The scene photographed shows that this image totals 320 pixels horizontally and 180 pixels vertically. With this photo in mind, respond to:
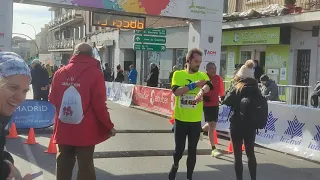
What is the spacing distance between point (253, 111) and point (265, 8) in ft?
39.0

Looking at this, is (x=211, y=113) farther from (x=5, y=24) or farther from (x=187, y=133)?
(x=5, y=24)

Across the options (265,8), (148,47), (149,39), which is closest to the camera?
(265,8)

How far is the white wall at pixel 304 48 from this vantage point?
14.9 meters

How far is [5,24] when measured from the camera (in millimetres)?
9266

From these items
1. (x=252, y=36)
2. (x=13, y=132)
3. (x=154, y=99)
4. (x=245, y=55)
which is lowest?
(x=13, y=132)

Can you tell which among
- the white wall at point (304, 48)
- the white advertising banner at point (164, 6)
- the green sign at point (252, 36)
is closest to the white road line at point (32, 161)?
the white advertising banner at point (164, 6)

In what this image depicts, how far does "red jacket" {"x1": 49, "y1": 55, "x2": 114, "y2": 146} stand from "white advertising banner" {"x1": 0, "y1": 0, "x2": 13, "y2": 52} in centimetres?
536

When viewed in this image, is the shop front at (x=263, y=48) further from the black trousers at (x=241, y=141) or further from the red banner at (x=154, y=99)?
the black trousers at (x=241, y=141)

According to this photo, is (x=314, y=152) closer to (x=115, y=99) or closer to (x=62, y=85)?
(x=62, y=85)

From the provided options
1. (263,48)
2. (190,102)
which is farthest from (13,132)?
(263,48)

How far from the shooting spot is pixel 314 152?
8.07m

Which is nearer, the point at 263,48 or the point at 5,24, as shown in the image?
the point at 5,24

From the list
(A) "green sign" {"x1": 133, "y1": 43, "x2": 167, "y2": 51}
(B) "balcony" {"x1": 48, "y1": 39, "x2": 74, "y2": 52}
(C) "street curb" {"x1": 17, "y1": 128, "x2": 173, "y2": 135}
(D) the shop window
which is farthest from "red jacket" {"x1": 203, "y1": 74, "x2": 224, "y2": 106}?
(B) "balcony" {"x1": 48, "y1": 39, "x2": 74, "y2": 52}

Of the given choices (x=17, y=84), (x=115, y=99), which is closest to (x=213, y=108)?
(x=17, y=84)
